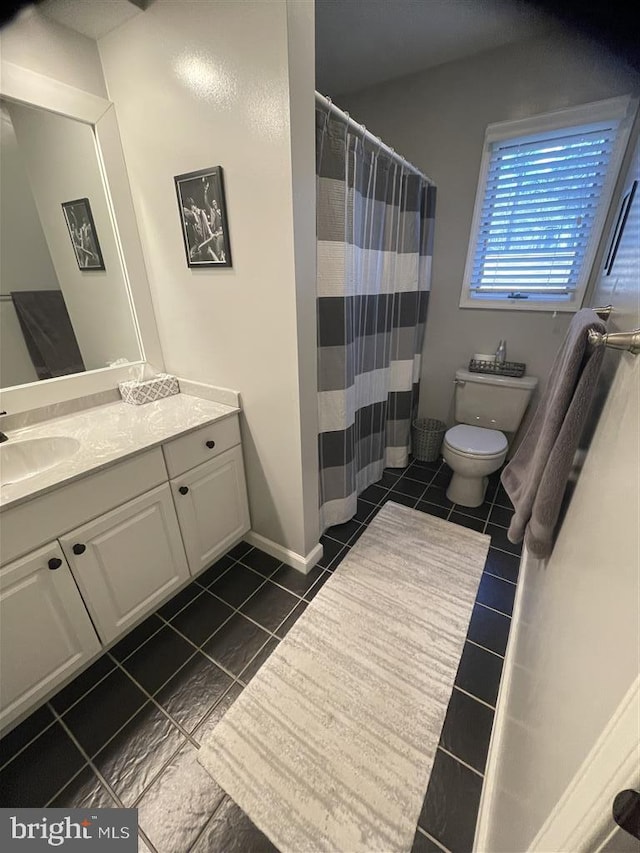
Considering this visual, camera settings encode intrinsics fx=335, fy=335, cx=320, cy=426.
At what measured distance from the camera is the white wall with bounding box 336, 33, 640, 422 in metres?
1.70

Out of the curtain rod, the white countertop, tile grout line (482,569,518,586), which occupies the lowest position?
tile grout line (482,569,518,586)

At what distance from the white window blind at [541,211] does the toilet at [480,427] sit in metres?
0.58

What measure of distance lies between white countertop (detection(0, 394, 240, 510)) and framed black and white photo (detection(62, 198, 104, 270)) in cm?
65

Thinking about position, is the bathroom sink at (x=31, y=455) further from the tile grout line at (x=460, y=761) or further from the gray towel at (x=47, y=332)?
the tile grout line at (x=460, y=761)

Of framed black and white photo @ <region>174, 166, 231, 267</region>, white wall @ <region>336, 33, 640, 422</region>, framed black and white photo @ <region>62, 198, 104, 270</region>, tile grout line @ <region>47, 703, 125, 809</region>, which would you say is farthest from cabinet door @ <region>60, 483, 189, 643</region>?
white wall @ <region>336, 33, 640, 422</region>

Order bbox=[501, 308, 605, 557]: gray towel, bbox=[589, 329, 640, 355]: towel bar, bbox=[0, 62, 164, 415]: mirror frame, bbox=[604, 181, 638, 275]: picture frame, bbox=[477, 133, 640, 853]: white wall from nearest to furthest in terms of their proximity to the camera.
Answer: bbox=[477, 133, 640, 853]: white wall
bbox=[589, 329, 640, 355]: towel bar
bbox=[501, 308, 605, 557]: gray towel
bbox=[604, 181, 638, 275]: picture frame
bbox=[0, 62, 164, 415]: mirror frame

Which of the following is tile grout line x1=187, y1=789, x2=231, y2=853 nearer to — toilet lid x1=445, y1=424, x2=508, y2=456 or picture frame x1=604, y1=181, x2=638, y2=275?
toilet lid x1=445, y1=424, x2=508, y2=456

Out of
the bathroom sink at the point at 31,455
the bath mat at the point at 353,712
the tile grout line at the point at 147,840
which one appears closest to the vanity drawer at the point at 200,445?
the bathroom sink at the point at 31,455

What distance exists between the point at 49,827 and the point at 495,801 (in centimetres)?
121

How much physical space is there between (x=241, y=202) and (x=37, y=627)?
1.59 metres

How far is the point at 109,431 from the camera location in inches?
53.2

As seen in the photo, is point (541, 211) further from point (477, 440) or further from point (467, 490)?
point (467, 490)

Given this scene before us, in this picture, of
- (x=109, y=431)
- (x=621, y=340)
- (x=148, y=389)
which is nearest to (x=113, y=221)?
(x=148, y=389)

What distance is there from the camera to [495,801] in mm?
854
